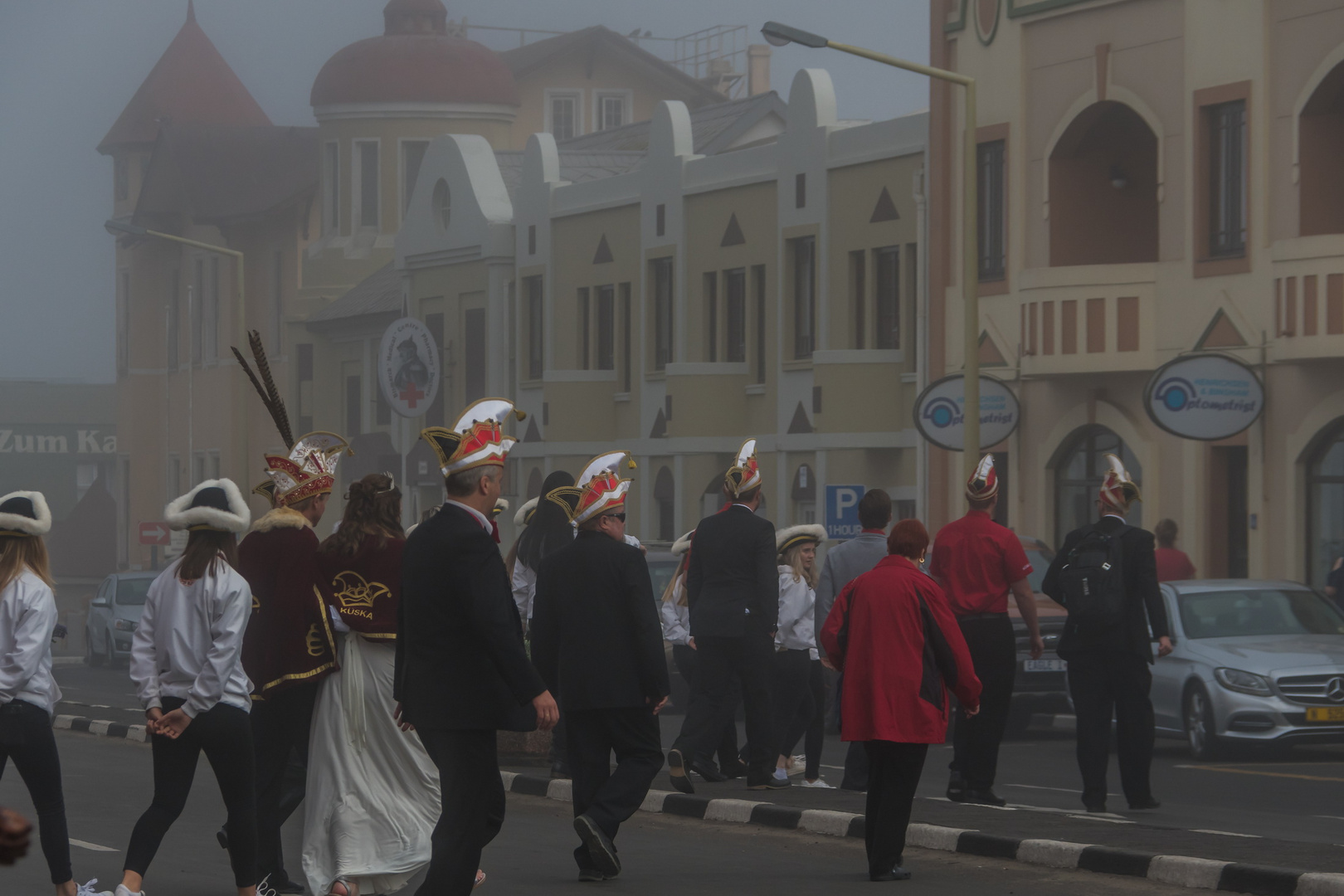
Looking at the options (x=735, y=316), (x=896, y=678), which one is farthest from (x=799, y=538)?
(x=735, y=316)

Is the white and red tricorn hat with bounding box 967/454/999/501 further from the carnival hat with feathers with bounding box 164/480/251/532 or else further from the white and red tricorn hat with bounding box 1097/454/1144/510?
the carnival hat with feathers with bounding box 164/480/251/532

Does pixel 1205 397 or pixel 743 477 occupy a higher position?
pixel 1205 397

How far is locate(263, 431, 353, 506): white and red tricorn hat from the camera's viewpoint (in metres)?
9.91

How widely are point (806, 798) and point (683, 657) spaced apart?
7.75 feet

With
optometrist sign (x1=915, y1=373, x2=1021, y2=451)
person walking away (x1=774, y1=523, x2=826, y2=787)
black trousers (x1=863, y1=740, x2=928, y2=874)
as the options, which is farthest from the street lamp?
black trousers (x1=863, y1=740, x2=928, y2=874)

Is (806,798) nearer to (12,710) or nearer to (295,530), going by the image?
(295,530)

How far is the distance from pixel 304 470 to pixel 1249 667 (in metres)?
9.72

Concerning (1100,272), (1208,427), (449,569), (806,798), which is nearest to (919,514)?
(1100,272)

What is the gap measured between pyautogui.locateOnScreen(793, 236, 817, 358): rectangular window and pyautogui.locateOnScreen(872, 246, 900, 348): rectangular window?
4.70 ft

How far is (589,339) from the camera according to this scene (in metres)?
42.1

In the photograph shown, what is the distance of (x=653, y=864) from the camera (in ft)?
37.3

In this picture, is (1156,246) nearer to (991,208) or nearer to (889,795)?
(991,208)

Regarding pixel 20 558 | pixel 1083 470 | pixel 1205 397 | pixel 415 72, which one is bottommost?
pixel 20 558

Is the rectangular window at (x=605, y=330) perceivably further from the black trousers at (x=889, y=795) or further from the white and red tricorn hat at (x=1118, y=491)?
the black trousers at (x=889, y=795)
